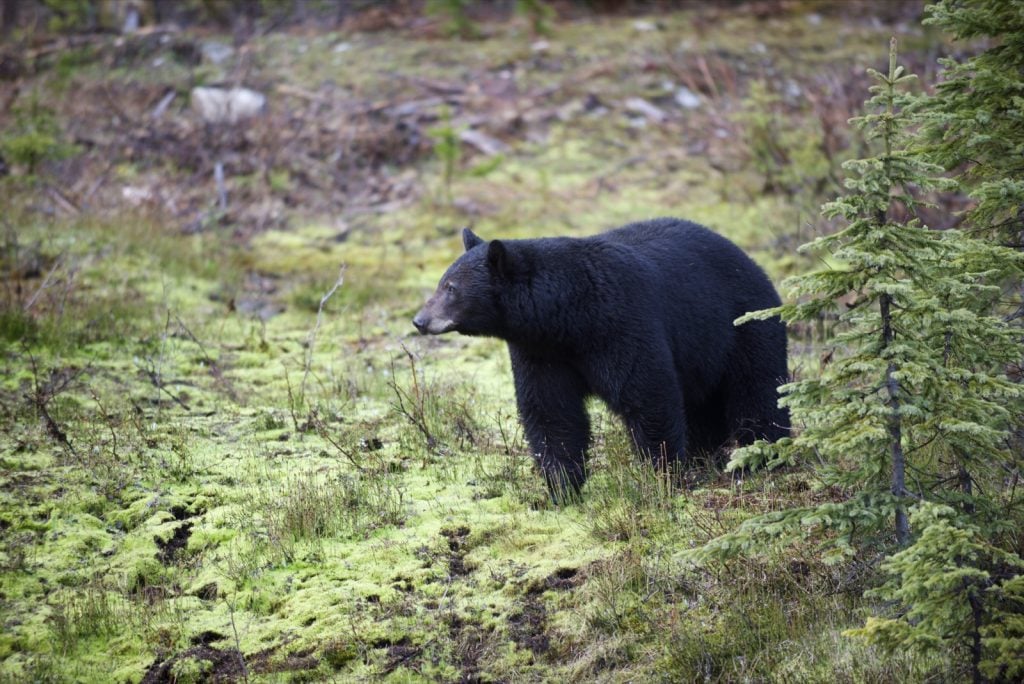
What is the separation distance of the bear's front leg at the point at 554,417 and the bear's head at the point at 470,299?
1.00ft

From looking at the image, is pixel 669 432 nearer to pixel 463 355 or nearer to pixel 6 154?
pixel 463 355

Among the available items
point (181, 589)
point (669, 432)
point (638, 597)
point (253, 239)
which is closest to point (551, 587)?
point (638, 597)

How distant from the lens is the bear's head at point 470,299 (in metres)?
6.07

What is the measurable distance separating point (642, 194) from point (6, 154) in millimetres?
8057

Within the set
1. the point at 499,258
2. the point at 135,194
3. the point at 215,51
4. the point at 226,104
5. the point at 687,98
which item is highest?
the point at 215,51

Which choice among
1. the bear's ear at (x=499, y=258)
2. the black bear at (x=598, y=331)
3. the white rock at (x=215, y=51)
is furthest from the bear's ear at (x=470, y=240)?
the white rock at (x=215, y=51)

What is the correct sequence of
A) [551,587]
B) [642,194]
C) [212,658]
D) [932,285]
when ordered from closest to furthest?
1. [932,285]
2. [212,658]
3. [551,587]
4. [642,194]

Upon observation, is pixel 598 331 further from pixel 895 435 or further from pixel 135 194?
pixel 135 194

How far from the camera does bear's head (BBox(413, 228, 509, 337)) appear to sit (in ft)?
19.9

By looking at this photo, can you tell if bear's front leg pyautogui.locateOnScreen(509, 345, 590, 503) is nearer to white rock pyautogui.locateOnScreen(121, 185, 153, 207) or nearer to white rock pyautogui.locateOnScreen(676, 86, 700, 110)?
white rock pyautogui.locateOnScreen(121, 185, 153, 207)

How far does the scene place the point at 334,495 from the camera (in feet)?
19.3

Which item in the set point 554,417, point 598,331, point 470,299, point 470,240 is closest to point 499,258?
point 470,299

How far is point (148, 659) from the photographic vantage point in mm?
4719

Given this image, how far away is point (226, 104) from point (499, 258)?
9.90 m
